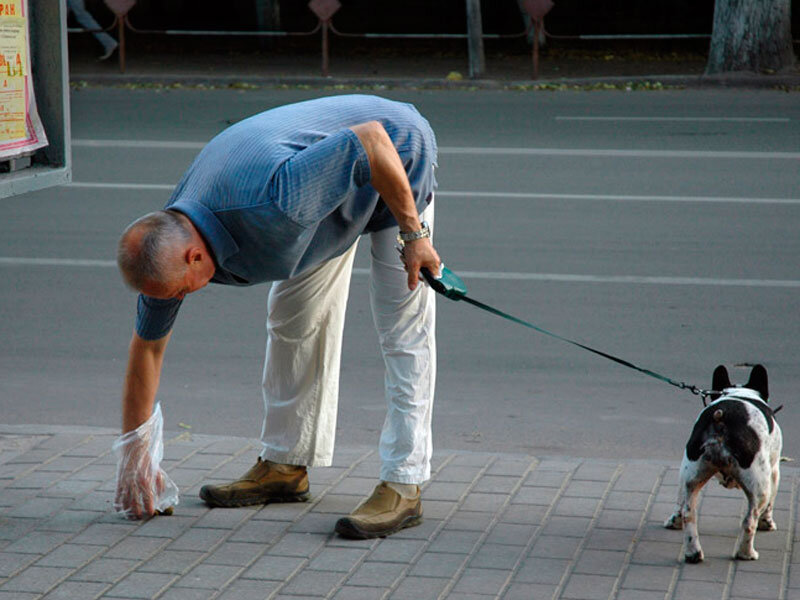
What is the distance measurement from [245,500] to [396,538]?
2.02ft

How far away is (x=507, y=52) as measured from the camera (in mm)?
22719

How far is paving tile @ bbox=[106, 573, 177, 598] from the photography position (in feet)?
12.4

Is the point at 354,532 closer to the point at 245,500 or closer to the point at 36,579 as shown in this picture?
the point at 245,500

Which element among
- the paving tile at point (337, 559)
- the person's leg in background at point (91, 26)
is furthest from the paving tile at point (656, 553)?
the person's leg in background at point (91, 26)

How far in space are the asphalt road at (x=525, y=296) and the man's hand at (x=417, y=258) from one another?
149cm

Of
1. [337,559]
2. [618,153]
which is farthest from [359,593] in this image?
[618,153]

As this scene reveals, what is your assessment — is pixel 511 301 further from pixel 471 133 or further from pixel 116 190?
pixel 471 133

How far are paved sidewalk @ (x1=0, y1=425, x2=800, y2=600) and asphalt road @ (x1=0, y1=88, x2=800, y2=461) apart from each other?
55cm

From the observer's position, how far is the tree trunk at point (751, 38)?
18141mm

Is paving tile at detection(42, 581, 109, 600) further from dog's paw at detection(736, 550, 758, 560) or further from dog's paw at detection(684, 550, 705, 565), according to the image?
dog's paw at detection(736, 550, 758, 560)

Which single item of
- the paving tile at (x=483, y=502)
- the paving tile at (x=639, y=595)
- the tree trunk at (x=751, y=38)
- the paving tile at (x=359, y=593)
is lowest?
the paving tile at (x=483, y=502)

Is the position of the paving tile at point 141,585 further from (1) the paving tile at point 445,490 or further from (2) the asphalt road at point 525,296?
(2) the asphalt road at point 525,296

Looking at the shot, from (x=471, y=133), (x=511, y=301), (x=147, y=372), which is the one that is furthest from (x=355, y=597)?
(x=471, y=133)

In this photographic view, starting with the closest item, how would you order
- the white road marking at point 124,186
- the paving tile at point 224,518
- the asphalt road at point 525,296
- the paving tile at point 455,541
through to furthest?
the paving tile at point 455,541 < the paving tile at point 224,518 < the asphalt road at point 525,296 < the white road marking at point 124,186
